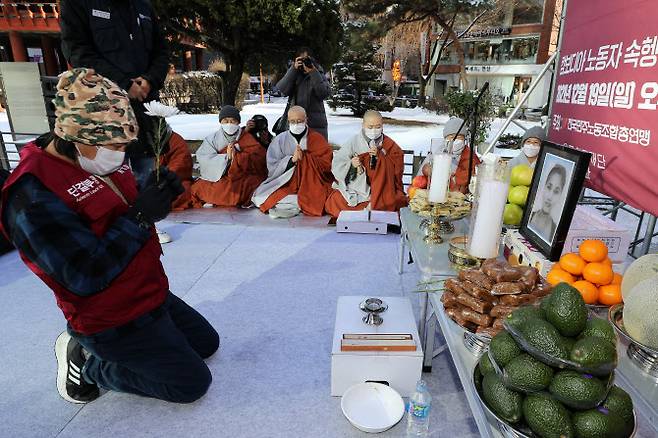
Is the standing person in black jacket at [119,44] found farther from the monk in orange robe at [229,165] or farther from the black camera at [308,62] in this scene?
the black camera at [308,62]

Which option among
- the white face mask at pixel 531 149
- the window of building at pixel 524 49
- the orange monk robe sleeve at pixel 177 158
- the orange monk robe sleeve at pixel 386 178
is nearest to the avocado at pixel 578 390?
the white face mask at pixel 531 149

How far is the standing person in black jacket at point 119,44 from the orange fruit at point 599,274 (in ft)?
9.34

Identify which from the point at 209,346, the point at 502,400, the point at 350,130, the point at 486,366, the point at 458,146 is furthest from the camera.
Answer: the point at 350,130

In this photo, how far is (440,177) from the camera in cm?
216

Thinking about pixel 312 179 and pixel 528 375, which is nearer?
pixel 528 375

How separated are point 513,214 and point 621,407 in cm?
138

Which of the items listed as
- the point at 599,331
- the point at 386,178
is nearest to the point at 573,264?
the point at 599,331

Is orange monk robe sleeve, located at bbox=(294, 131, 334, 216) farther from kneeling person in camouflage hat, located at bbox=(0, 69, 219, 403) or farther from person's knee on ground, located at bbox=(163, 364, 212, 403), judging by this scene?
person's knee on ground, located at bbox=(163, 364, 212, 403)

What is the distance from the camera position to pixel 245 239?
405cm

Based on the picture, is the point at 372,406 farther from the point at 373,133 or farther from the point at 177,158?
the point at 177,158

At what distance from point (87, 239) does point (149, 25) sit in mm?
2742

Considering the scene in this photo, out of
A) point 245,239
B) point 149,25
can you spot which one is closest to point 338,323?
point 245,239

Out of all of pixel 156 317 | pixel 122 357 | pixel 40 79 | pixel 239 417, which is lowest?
pixel 239 417

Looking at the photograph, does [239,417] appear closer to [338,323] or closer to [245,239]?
[338,323]
